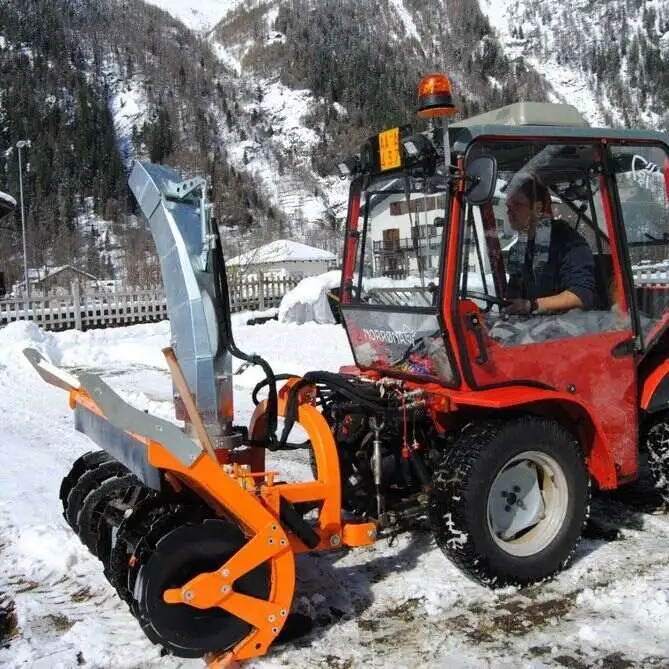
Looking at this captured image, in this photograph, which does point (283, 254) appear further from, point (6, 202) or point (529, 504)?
point (529, 504)

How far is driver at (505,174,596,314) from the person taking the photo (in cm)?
387

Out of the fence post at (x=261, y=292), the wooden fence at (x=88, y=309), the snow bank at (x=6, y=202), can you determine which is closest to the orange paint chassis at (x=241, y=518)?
Answer: the snow bank at (x=6, y=202)

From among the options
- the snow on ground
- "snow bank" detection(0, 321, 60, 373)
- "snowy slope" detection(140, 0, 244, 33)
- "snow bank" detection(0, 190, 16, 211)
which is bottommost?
the snow on ground

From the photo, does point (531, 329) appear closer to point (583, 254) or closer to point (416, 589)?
point (583, 254)

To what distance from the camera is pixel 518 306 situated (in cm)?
382

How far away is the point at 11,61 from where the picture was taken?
9131 centimetres

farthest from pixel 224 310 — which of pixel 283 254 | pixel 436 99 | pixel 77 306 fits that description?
pixel 283 254

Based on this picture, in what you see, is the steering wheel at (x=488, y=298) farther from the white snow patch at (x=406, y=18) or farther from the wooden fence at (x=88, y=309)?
the white snow patch at (x=406, y=18)

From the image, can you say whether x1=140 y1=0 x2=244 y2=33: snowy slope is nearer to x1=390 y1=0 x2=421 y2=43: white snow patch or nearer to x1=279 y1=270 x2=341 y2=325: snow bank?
x1=390 y1=0 x2=421 y2=43: white snow patch

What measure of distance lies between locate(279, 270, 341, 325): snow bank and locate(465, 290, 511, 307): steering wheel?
1402 centimetres

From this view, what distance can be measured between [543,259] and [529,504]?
126cm

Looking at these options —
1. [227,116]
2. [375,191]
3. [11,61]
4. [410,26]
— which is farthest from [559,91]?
[375,191]

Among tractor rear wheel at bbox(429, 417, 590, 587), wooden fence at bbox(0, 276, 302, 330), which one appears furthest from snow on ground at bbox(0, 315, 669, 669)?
wooden fence at bbox(0, 276, 302, 330)

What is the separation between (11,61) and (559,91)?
3139 inches
